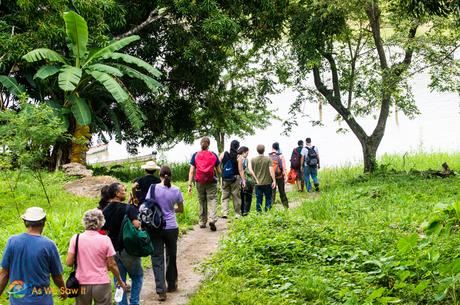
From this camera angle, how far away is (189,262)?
9.55m

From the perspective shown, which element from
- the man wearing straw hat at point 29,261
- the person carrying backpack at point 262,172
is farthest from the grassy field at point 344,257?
the man wearing straw hat at point 29,261

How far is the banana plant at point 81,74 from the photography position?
15802 millimetres

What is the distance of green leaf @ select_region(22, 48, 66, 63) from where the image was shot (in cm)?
1548

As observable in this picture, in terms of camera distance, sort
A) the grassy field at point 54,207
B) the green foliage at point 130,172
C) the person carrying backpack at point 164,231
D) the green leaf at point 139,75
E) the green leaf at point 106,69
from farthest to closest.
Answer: the green foliage at point 130,172 < the green leaf at point 139,75 < the green leaf at point 106,69 < the grassy field at point 54,207 < the person carrying backpack at point 164,231

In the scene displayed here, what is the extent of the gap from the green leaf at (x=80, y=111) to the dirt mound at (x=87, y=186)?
5.56 feet

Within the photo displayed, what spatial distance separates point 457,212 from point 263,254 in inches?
178

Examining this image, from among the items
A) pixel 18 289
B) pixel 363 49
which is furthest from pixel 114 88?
pixel 18 289

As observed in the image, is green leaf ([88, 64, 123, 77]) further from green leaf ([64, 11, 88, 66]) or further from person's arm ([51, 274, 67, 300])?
person's arm ([51, 274, 67, 300])

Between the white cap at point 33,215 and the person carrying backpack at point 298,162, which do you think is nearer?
the white cap at point 33,215

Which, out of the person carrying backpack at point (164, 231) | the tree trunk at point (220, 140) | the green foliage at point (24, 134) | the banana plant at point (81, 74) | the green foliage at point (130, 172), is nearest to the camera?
the person carrying backpack at point (164, 231)

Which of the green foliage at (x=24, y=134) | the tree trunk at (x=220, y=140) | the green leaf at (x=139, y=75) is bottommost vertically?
the green foliage at (x=24, y=134)

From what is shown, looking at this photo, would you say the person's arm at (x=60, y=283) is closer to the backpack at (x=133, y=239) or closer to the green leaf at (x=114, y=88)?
the backpack at (x=133, y=239)

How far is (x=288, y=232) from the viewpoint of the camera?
9.51 metres

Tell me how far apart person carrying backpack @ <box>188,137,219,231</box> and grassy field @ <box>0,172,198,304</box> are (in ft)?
1.65
